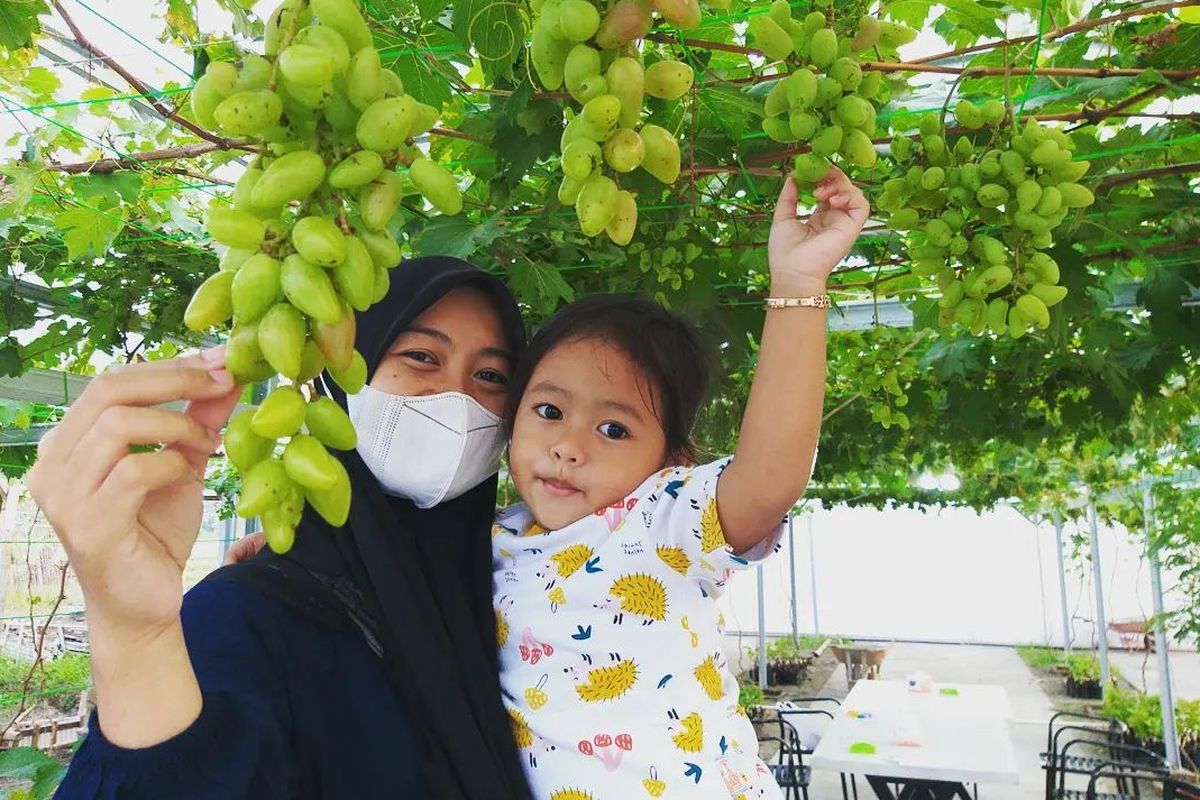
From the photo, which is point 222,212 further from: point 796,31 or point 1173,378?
point 1173,378

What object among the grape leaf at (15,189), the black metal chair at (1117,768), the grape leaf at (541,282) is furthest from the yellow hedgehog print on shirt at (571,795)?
the black metal chair at (1117,768)

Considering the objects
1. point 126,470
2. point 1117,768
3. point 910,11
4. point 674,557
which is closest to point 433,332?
point 674,557

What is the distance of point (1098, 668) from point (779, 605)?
29.4 ft

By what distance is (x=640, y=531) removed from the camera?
1.55 meters

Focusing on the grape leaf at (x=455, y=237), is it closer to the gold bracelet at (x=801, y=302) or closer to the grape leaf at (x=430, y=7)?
the grape leaf at (x=430, y=7)

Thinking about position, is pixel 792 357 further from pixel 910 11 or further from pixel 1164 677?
pixel 1164 677

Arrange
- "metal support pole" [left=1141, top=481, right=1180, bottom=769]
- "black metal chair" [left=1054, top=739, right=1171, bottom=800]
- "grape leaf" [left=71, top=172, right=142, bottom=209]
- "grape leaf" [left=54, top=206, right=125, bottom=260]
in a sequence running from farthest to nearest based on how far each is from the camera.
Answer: "metal support pole" [left=1141, top=481, right=1180, bottom=769] < "black metal chair" [left=1054, top=739, right=1171, bottom=800] < "grape leaf" [left=54, top=206, right=125, bottom=260] < "grape leaf" [left=71, top=172, right=142, bottom=209]

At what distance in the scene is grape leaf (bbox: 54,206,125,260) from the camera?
3.12 meters

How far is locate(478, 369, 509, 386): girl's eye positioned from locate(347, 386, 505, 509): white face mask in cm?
9

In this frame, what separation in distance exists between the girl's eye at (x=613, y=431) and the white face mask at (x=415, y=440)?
24 cm

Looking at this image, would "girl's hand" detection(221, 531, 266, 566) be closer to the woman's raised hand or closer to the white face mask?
the white face mask

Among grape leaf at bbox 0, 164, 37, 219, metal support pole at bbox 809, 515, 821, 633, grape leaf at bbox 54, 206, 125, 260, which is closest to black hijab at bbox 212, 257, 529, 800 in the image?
grape leaf at bbox 0, 164, 37, 219

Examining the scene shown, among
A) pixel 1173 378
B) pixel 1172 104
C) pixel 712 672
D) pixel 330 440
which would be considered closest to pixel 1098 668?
pixel 1173 378

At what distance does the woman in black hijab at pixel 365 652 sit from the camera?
0.90 meters
